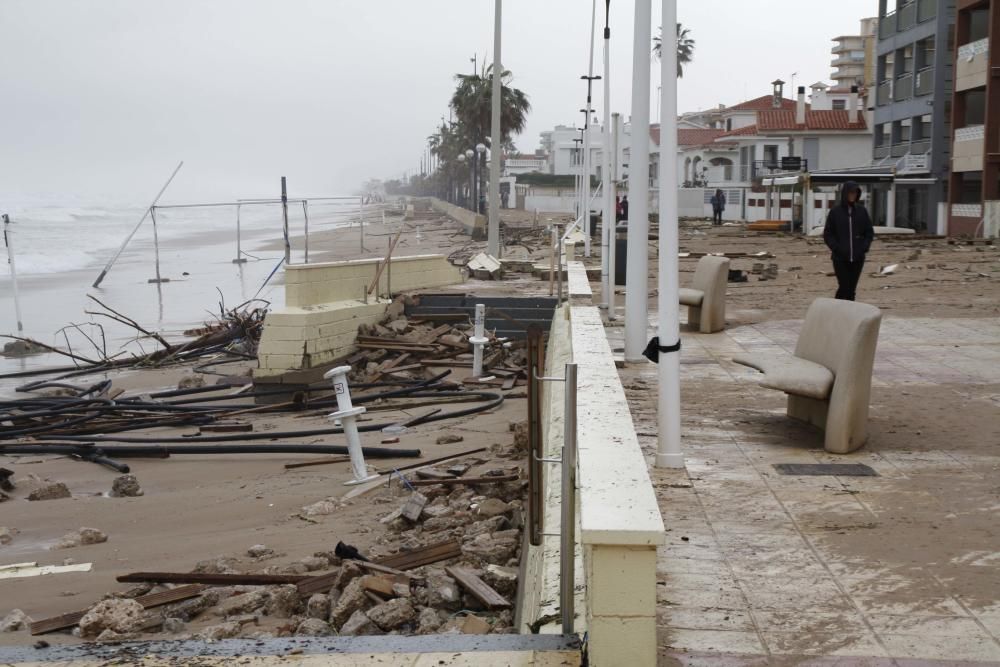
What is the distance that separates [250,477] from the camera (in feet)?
38.1

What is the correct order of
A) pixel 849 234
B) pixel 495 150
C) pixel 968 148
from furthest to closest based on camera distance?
pixel 968 148, pixel 495 150, pixel 849 234

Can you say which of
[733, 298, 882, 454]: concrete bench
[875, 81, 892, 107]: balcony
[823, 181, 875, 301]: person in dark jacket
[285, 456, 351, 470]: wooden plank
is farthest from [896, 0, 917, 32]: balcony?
[733, 298, 882, 454]: concrete bench

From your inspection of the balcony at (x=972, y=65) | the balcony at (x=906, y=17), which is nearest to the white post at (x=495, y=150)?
the balcony at (x=972, y=65)

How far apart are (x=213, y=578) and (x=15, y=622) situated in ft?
3.56

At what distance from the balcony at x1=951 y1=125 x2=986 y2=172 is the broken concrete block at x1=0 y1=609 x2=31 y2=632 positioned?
136ft

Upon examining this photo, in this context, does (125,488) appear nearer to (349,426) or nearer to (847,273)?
(349,426)

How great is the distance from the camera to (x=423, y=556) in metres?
7.11

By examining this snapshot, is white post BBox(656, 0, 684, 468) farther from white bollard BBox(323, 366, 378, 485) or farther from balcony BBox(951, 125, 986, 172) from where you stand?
balcony BBox(951, 125, 986, 172)

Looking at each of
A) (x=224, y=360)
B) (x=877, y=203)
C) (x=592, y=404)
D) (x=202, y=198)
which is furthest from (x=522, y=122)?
(x=202, y=198)

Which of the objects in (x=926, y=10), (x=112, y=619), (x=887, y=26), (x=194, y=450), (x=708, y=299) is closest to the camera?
(x=112, y=619)

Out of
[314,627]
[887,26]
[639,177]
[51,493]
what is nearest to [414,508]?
[314,627]

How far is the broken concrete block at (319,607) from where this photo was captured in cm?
619

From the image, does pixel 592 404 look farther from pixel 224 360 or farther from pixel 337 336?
pixel 224 360

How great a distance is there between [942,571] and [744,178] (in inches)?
3052
